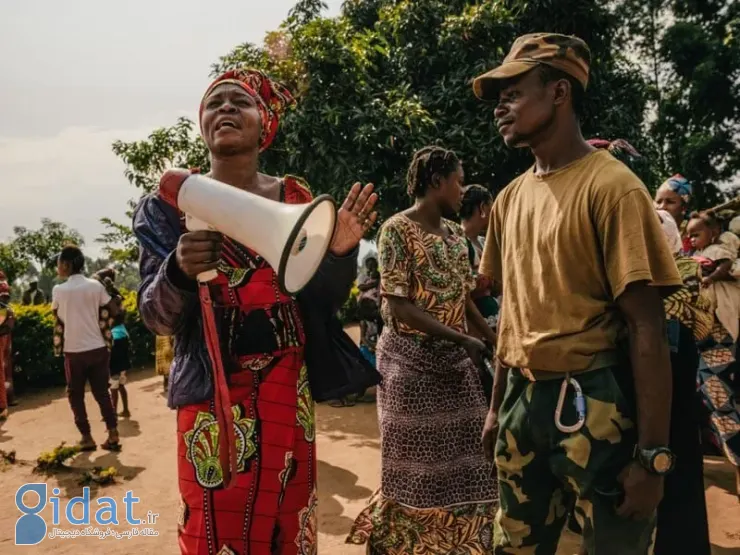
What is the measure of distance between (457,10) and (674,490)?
25.8 feet

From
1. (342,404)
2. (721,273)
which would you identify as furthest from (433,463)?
(342,404)

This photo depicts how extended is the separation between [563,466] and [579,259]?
0.57 meters

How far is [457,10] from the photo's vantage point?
353 inches

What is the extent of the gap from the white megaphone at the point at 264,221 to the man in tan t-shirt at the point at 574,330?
0.63m

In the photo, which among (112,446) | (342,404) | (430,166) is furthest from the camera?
(342,404)

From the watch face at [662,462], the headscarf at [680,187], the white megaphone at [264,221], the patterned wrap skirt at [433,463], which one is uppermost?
the headscarf at [680,187]

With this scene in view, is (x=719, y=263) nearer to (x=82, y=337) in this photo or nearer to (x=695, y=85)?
(x=82, y=337)

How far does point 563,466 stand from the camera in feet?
5.63

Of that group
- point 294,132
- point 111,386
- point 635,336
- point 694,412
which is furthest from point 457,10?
point 635,336

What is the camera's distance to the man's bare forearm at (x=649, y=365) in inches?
62.7

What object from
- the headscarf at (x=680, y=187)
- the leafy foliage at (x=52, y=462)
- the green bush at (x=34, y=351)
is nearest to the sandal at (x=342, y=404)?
the leafy foliage at (x=52, y=462)

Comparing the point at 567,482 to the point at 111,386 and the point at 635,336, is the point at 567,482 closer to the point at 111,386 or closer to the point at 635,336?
the point at 635,336

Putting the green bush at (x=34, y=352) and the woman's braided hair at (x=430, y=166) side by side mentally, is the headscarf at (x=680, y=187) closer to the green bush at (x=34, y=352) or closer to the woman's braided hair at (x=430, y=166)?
the woman's braided hair at (x=430, y=166)

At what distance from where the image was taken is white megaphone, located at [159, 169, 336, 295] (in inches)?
61.9
